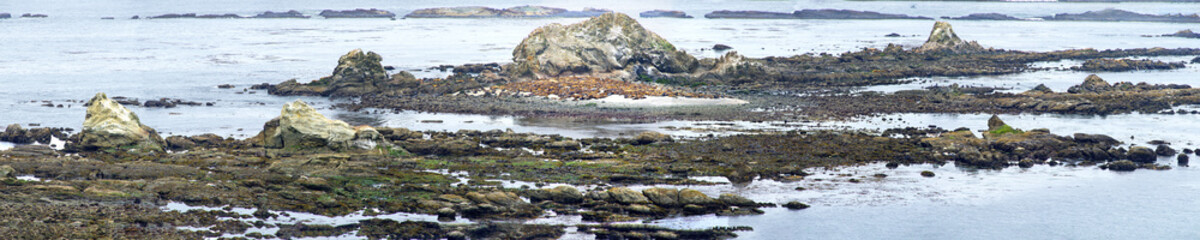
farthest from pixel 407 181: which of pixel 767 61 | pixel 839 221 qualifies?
pixel 767 61

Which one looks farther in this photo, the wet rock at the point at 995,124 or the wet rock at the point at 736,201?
the wet rock at the point at 995,124

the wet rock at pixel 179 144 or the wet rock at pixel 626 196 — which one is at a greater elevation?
the wet rock at pixel 626 196

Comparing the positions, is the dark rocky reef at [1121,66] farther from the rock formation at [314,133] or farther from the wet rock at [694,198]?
the rock formation at [314,133]

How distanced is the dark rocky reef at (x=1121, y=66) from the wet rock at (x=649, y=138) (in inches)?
2384

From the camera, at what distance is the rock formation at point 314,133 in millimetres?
44625

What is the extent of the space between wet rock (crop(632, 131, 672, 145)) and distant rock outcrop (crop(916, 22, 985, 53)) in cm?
6588

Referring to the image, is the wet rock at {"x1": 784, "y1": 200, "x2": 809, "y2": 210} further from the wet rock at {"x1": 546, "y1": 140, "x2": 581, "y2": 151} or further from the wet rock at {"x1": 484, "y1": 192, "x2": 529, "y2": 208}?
the wet rock at {"x1": 546, "y1": 140, "x2": 581, "y2": 151}

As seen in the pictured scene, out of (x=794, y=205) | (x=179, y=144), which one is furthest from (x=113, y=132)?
(x=794, y=205)

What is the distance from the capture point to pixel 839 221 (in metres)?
35.4

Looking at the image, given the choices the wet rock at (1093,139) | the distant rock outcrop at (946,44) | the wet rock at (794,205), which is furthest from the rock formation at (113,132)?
the distant rock outcrop at (946,44)

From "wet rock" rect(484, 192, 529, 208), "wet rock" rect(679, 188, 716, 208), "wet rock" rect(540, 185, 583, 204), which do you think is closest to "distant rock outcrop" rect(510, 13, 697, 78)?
"wet rock" rect(540, 185, 583, 204)

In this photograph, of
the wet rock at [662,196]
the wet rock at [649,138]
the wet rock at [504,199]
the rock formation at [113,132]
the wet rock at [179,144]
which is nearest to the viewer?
the wet rock at [504,199]

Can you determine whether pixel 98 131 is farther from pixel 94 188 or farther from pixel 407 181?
pixel 407 181

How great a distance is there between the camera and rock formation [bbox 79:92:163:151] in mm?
45531
